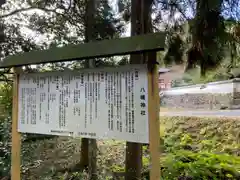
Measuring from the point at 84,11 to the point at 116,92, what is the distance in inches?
114

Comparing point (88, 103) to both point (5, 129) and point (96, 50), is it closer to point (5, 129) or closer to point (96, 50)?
point (96, 50)

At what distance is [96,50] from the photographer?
234cm

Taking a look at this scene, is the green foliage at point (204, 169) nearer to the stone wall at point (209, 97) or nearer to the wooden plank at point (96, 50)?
the wooden plank at point (96, 50)

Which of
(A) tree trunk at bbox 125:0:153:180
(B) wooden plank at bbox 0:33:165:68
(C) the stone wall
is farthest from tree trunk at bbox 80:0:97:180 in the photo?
(C) the stone wall

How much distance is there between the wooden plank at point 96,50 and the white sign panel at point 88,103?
158 mm

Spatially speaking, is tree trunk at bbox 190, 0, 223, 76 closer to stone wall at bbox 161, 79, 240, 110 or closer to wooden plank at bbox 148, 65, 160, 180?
wooden plank at bbox 148, 65, 160, 180

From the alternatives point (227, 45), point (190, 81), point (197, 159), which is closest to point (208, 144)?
point (197, 159)

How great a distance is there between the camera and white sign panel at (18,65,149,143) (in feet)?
7.20

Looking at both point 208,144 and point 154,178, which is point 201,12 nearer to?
point 154,178

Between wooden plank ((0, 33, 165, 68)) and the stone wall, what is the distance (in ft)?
26.9

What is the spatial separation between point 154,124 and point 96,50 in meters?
0.78

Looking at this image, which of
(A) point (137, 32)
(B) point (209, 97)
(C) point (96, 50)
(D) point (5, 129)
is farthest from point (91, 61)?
(B) point (209, 97)

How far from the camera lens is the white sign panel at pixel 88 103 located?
220cm

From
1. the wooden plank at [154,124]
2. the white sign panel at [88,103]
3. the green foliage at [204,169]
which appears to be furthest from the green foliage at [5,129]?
the wooden plank at [154,124]
